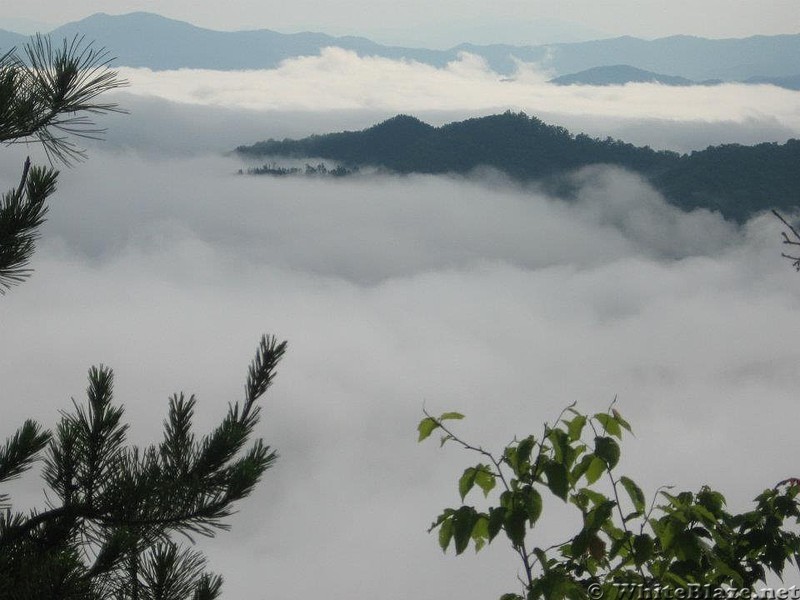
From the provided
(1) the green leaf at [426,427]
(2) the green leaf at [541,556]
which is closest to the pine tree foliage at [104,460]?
(1) the green leaf at [426,427]

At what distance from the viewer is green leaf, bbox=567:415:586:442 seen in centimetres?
305

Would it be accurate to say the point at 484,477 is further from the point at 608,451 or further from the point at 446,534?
the point at 608,451

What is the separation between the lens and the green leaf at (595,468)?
297cm

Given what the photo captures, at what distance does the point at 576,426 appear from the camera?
308 centimetres

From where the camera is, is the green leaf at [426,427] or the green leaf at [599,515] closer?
the green leaf at [599,515]

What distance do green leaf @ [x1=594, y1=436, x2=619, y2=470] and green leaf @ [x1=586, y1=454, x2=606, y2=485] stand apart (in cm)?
2

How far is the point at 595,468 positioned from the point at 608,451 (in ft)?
0.28

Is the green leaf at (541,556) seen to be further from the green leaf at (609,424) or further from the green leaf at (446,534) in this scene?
the green leaf at (609,424)

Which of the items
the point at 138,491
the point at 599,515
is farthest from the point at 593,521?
the point at 138,491

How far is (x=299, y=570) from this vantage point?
163 metres

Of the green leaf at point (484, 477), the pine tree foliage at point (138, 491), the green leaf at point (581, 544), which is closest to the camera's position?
the green leaf at point (581, 544)

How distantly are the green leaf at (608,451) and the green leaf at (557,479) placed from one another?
155mm

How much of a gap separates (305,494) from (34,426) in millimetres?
202625

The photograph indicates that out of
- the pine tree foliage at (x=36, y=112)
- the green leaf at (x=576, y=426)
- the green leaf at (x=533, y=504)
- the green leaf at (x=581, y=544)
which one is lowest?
the green leaf at (x=581, y=544)
